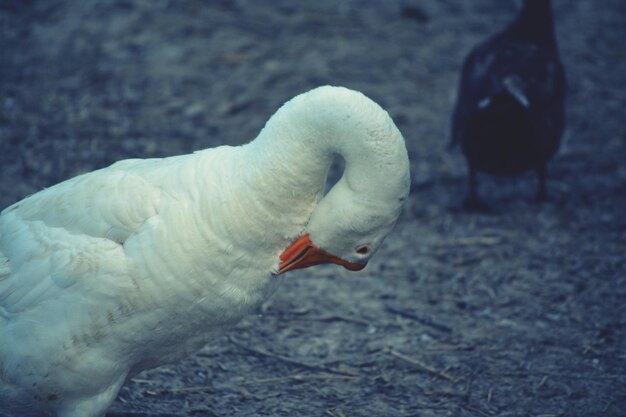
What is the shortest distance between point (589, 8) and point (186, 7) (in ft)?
16.1

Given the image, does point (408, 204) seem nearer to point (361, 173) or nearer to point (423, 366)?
point (423, 366)

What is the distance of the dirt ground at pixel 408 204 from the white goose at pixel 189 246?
91 centimetres

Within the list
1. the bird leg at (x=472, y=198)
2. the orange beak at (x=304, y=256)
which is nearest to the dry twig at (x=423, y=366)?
the orange beak at (x=304, y=256)

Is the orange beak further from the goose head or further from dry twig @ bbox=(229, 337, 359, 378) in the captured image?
dry twig @ bbox=(229, 337, 359, 378)

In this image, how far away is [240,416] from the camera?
160 inches

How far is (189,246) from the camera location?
3.15 metres

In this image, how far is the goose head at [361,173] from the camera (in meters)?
3.03

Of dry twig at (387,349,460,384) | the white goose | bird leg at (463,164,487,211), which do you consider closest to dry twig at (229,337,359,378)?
dry twig at (387,349,460,384)

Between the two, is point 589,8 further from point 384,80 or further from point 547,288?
point 547,288

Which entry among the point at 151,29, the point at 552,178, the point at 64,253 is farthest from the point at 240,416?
the point at 151,29

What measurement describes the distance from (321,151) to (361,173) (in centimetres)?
21

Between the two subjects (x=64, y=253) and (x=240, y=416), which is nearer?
(x=64, y=253)

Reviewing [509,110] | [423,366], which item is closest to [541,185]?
[509,110]

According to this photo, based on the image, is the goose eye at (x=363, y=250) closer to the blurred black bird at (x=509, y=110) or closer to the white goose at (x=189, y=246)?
the white goose at (x=189, y=246)
